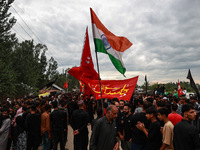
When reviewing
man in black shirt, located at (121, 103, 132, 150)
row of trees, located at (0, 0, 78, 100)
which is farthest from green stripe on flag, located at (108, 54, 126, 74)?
row of trees, located at (0, 0, 78, 100)

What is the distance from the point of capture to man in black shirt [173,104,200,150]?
9.70 feet

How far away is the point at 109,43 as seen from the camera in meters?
6.29

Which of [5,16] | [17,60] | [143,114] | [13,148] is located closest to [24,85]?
[17,60]

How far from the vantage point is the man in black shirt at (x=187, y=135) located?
296 centimetres

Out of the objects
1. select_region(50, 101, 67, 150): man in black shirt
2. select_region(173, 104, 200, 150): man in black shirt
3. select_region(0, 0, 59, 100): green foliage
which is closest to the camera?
select_region(173, 104, 200, 150): man in black shirt

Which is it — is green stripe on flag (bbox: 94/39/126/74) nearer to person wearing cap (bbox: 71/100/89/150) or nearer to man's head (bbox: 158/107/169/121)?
person wearing cap (bbox: 71/100/89/150)

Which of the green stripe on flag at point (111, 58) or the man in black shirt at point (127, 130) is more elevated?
the green stripe on flag at point (111, 58)

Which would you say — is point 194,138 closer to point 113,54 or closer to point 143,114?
point 143,114

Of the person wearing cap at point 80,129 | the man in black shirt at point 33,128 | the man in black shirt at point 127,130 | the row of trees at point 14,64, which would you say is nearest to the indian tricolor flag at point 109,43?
the man in black shirt at point 127,130

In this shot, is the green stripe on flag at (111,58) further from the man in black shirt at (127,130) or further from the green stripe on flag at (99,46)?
the man in black shirt at (127,130)

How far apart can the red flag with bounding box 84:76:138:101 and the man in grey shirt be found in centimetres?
244

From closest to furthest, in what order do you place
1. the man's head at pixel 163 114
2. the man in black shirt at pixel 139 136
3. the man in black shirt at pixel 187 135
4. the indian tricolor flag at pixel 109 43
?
the man in black shirt at pixel 187 135, the man's head at pixel 163 114, the man in black shirt at pixel 139 136, the indian tricolor flag at pixel 109 43

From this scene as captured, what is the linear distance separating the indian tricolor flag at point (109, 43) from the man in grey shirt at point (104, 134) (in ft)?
8.89

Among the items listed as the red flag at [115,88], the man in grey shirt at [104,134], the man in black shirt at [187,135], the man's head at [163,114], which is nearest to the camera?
the man in black shirt at [187,135]
